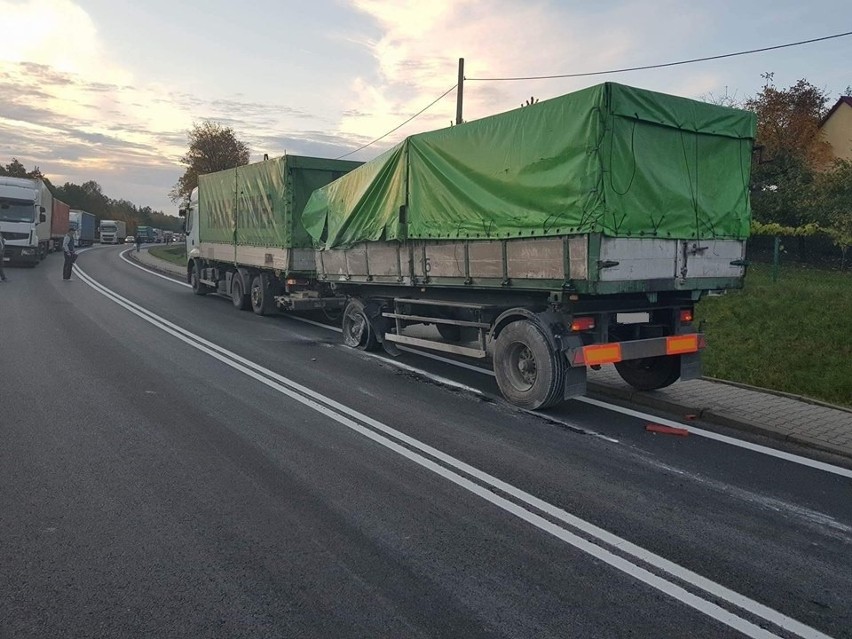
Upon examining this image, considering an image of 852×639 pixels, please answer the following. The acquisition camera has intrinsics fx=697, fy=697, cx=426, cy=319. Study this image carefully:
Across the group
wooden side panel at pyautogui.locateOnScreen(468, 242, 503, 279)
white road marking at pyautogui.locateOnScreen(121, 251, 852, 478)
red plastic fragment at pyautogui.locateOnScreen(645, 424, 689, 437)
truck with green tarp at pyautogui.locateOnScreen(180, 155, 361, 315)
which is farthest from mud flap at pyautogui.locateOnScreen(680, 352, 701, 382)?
truck with green tarp at pyautogui.locateOnScreen(180, 155, 361, 315)

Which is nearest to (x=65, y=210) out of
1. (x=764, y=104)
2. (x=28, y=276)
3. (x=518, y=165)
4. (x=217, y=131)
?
(x=217, y=131)

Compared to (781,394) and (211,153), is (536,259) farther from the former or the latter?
(211,153)

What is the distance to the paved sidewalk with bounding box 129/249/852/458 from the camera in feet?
21.3

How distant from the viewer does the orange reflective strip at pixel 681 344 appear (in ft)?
25.2

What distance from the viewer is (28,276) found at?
80.6 ft

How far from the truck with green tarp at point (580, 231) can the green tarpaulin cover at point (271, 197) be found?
541 centimetres

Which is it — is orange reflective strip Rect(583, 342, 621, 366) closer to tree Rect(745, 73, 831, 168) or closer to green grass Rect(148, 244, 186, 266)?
tree Rect(745, 73, 831, 168)

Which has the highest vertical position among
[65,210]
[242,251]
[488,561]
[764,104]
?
[764,104]

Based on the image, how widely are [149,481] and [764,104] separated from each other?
29.7 m

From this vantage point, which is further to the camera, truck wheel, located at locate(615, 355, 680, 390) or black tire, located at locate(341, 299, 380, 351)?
black tire, located at locate(341, 299, 380, 351)

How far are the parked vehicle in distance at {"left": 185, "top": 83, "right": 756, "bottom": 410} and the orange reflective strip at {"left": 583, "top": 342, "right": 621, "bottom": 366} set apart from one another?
1 cm

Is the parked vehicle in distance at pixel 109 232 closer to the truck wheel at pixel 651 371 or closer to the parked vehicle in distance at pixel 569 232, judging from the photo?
the parked vehicle in distance at pixel 569 232

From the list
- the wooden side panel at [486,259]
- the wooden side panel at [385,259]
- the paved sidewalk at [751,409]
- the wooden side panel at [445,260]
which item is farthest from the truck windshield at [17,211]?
the paved sidewalk at [751,409]

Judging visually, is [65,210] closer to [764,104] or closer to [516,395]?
[764,104]
